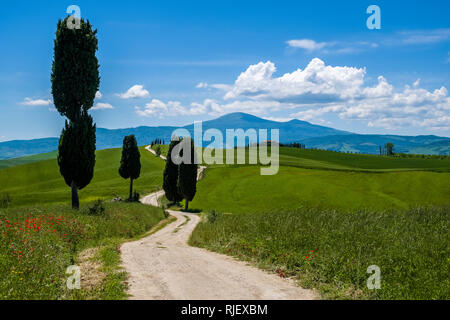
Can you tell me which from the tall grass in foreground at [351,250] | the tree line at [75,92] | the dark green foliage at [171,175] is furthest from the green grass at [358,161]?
the tall grass in foreground at [351,250]

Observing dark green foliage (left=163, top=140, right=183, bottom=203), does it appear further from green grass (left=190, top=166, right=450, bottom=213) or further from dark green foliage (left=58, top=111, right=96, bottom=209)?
dark green foliage (left=58, top=111, right=96, bottom=209)

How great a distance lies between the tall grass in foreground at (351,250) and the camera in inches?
402

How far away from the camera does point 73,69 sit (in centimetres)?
3225

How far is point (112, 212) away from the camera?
32719mm

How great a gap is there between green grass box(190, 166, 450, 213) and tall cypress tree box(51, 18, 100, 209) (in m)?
37.8

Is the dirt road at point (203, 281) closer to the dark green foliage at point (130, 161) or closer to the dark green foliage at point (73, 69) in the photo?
the dark green foliage at point (73, 69)

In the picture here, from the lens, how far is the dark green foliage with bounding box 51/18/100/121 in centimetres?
3225

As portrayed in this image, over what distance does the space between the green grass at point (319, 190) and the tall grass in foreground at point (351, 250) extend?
4369cm

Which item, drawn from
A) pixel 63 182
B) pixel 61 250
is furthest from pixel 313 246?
pixel 63 182

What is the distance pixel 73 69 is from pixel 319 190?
5767 centimetres

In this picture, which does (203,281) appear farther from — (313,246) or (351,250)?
(351,250)
